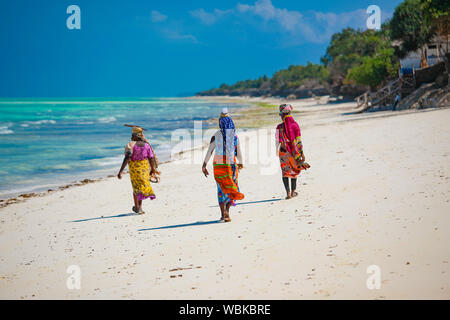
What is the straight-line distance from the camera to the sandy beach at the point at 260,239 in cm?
434

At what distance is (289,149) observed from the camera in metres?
8.22

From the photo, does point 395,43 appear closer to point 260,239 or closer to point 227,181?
point 227,181

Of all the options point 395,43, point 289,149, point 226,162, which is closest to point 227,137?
point 226,162

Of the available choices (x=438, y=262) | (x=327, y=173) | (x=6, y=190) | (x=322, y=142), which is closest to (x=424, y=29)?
(x=322, y=142)

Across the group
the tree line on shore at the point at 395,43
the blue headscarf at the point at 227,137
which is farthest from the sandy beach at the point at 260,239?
the tree line on shore at the point at 395,43

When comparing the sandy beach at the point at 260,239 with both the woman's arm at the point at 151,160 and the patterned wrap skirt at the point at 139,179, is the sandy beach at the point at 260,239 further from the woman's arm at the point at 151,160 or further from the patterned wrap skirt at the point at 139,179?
the woman's arm at the point at 151,160

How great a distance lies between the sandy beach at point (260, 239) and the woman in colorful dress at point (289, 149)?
0.50 meters

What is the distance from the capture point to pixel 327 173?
33.0 feet

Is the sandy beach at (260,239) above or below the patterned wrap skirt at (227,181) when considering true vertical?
below

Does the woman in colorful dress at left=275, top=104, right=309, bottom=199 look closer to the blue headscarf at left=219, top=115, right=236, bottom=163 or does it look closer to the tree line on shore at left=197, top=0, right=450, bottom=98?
the blue headscarf at left=219, top=115, right=236, bottom=163

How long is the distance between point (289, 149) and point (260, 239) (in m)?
2.75

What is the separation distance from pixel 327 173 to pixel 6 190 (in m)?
9.94

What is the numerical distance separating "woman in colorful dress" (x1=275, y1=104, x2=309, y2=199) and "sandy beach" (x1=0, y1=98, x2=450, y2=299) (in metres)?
0.50

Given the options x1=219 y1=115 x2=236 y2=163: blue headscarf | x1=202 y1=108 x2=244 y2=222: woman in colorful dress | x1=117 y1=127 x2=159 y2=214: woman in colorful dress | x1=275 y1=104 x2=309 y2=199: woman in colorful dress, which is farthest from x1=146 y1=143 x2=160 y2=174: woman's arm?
x1=275 y1=104 x2=309 y2=199: woman in colorful dress
